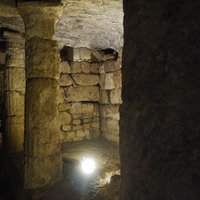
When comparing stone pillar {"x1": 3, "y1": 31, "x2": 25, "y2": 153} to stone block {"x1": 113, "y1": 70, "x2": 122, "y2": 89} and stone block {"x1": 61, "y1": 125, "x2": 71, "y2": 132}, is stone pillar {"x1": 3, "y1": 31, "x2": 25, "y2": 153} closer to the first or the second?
stone block {"x1": 61, "y1": 125, "x2": 71, "y2": 132}

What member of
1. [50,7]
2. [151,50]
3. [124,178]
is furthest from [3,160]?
[151,50]

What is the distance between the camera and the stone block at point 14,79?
14.5ft

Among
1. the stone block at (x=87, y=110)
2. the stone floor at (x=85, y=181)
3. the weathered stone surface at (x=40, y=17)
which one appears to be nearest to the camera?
the stone floor at (x=85, y=181)

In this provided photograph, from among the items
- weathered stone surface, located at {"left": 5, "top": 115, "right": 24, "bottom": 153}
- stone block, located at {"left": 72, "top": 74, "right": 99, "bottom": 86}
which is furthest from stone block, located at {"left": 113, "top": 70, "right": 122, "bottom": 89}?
weathered stone surface, located at {"left": 5, "top": 115, "right": 24, "bottom": 153}

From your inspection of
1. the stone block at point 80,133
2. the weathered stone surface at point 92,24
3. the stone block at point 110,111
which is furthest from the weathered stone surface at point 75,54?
the stone block at point 80,133

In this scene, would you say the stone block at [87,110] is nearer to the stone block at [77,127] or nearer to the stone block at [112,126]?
the stone block at [77,127]

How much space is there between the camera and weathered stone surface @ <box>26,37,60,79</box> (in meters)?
2.60

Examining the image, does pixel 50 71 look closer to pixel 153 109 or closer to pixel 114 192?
pixel 114 192

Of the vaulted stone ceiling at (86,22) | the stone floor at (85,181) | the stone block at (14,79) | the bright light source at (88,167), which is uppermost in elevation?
the vaulted stone ceiling at (86,22)

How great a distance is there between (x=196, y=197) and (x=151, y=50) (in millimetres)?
511

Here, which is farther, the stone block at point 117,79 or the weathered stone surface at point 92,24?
the stone block at point 117,79

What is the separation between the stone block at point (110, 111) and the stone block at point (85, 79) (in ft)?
2.29

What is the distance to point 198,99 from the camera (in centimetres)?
64

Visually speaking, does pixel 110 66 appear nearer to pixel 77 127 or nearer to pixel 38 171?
pixel 77 127
